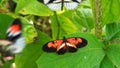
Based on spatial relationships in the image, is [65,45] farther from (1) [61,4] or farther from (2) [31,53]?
(2) [31,53]

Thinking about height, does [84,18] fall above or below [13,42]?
below

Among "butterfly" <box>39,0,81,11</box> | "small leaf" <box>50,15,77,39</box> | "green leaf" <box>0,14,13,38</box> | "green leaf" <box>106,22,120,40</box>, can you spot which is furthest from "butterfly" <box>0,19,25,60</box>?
"small leaf" <box>50,15,77,39</box>

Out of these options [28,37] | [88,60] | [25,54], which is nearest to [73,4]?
[88,60]

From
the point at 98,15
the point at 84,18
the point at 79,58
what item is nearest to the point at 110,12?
the point at 98,15

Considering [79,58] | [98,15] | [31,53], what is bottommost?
[31,53]

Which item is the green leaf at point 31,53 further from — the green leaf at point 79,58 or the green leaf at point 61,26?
the green leaf at point 79,58

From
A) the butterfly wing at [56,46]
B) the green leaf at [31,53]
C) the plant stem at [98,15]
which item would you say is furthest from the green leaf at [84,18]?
the butterfly wing at [56,46]
